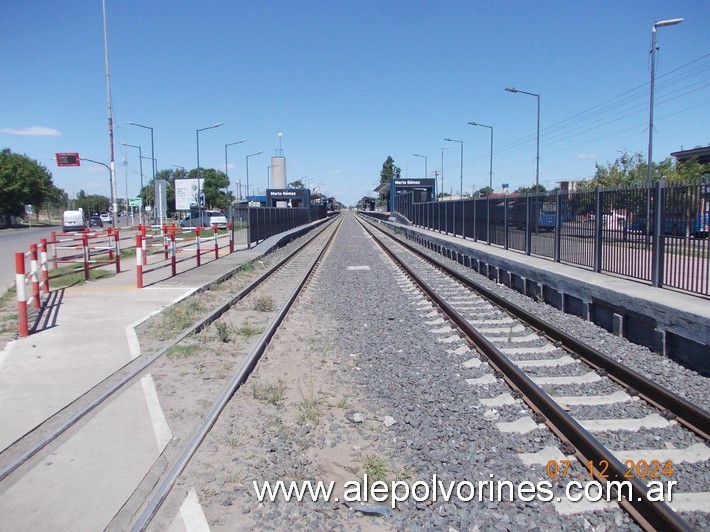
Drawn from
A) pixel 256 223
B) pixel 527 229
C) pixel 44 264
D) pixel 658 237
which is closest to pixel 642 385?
pixel 658 237

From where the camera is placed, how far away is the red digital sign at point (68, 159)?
41191 mm

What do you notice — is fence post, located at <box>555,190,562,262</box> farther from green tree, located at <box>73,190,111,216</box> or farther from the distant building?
green tree, located at <box>73,190,111,216</box>

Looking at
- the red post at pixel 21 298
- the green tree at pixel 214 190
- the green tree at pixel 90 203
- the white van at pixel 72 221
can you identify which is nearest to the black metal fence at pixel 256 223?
the red post at pixel 21 298

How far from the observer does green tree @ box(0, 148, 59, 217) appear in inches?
2844

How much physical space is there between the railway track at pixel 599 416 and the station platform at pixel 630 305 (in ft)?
3.92

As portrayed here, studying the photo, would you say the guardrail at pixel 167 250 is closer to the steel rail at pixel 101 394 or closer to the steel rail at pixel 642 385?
the steel rail at pixel 101 394

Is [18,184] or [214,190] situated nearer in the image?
[18,184]

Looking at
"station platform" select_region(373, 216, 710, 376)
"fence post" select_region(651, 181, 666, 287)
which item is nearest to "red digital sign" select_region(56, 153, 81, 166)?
"station platform" select_region(373, 216, 710, 376)

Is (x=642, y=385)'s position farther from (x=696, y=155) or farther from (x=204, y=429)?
(x=696, y=155)

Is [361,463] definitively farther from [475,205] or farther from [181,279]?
[475,205]

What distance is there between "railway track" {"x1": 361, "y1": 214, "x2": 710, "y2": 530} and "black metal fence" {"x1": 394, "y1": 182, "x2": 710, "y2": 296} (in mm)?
2858

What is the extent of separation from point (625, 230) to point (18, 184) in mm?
77308

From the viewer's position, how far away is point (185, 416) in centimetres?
595

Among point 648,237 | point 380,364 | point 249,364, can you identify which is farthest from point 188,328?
point 648,237
